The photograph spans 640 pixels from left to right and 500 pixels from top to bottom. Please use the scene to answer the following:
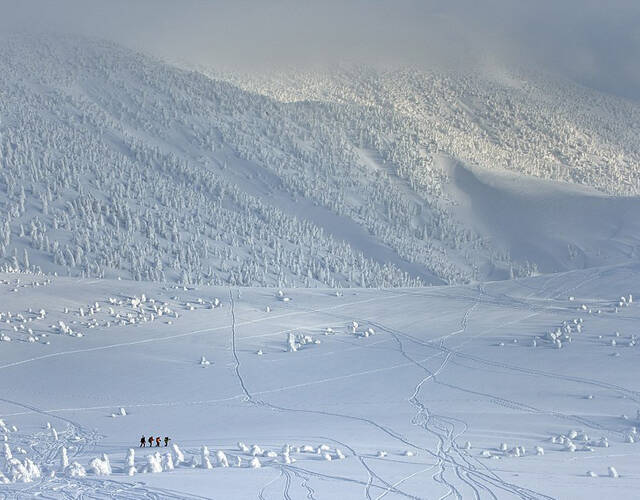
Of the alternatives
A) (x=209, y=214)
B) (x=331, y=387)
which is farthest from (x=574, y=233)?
(x=331, y=387)

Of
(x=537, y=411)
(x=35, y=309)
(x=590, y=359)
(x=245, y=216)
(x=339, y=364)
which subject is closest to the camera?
(x=537, y=411)

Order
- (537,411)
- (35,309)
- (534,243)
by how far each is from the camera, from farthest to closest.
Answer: (534,243)
(35,309)
(537,411)

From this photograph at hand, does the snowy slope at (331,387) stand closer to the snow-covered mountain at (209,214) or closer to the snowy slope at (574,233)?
the snow-covered mountain at (209,214)

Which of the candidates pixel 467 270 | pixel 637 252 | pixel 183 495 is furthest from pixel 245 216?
pixel 183 495

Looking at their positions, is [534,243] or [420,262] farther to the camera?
[534,243]

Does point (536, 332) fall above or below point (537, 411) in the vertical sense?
above

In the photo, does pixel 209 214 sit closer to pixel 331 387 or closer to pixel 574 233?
pixel 574 233

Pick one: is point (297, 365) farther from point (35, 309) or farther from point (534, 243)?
point (534, 243)

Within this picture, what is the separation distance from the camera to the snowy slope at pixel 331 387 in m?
22.3

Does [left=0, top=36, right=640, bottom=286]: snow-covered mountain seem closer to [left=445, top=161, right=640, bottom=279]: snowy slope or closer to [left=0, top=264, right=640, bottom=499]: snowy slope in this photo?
[left=445, top=161, right=640, bottom=279]: snowy slope

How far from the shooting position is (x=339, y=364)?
43.1m

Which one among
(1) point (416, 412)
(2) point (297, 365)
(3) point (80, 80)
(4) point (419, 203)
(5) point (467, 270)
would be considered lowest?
(1) point (416, 412)

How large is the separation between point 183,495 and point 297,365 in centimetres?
2318

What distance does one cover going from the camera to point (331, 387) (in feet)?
129
